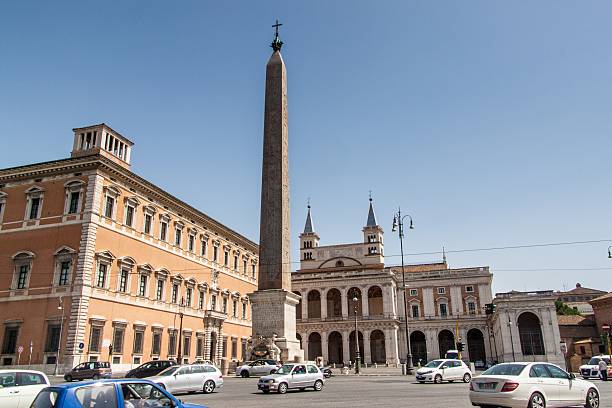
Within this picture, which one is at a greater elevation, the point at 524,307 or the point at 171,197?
the point at 171,197

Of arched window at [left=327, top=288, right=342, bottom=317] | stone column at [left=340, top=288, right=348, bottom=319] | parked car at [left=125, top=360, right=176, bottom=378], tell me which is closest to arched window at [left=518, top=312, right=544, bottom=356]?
stone column at [left=340, top=288, right=348, bottom=319]

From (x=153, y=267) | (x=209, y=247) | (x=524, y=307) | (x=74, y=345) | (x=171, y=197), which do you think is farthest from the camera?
(x=524, y=307)

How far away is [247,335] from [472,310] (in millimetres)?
32857

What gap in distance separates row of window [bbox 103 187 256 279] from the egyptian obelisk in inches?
457

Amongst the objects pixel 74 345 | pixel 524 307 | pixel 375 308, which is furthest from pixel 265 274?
pixel 375 308

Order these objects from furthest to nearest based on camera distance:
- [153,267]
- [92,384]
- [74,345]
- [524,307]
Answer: [524,307] → [153,267] → [74,345] → [92,384]

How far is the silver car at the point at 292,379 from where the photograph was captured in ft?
54.4

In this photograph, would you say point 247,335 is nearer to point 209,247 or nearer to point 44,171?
point 209,247

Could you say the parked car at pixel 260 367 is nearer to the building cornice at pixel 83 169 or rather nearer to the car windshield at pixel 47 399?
the building cornice at pixel 83 169

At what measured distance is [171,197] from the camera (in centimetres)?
3891

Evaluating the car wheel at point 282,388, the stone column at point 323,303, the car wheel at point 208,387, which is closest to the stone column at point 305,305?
the stone column at point 323,303

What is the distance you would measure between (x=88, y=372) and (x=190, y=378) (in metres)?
10.5

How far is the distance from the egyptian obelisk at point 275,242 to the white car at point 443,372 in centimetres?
647

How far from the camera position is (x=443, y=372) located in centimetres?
2284
